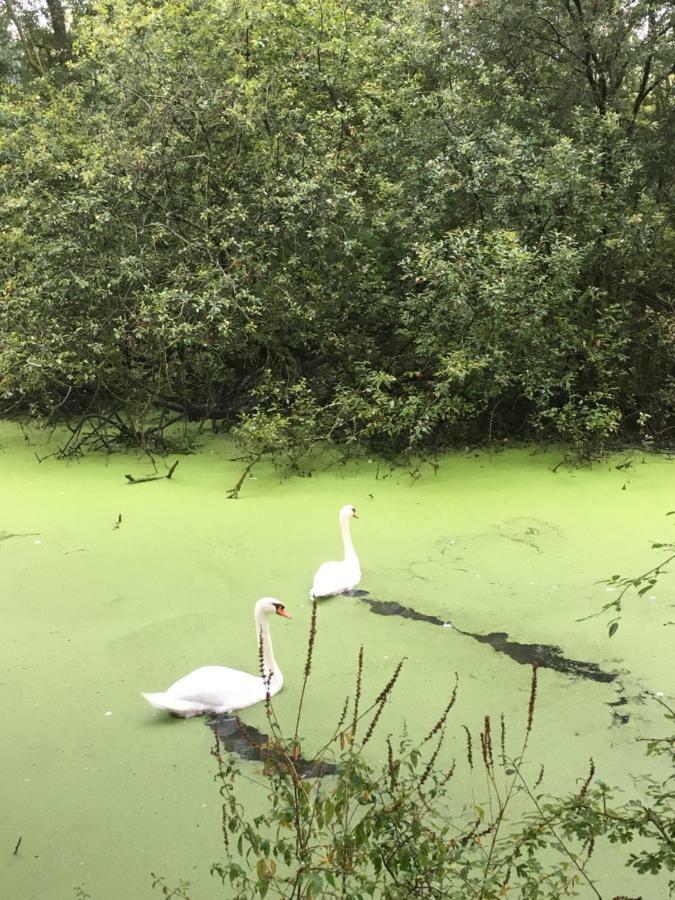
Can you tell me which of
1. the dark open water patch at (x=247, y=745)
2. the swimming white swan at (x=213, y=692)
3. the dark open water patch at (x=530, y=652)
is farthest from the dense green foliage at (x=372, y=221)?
the dark open water patch at (x=247, y=745)

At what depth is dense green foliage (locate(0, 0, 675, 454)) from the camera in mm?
4977

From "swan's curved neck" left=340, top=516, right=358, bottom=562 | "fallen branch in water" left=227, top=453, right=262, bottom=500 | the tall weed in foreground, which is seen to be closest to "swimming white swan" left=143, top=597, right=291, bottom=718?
the tall weed in foreground

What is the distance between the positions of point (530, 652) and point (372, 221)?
337 cm

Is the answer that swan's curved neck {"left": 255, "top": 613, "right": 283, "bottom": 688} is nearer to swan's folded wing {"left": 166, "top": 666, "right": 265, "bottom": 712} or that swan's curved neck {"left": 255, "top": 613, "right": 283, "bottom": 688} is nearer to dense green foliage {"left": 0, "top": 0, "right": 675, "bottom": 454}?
swan's folded wing {"left": 166, "top": 666, "right": 265, "bottom": 712}

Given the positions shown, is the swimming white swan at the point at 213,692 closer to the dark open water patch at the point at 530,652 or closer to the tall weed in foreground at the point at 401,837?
the tall weed in foreground at the point at 401,837

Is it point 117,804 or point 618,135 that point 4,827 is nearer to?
point 117,804

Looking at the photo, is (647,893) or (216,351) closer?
(647,893)

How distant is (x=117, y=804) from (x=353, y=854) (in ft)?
3.24

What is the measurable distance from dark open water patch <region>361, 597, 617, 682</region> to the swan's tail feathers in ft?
3.12

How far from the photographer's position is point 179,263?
5.15 metres

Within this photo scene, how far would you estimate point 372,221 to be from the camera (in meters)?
5.32

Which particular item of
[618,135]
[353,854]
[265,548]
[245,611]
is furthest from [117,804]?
[618,135]

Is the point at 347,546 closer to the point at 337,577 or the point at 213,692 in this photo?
the point at 337,577

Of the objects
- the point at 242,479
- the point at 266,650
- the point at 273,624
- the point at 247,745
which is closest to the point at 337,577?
the point at 273,624
